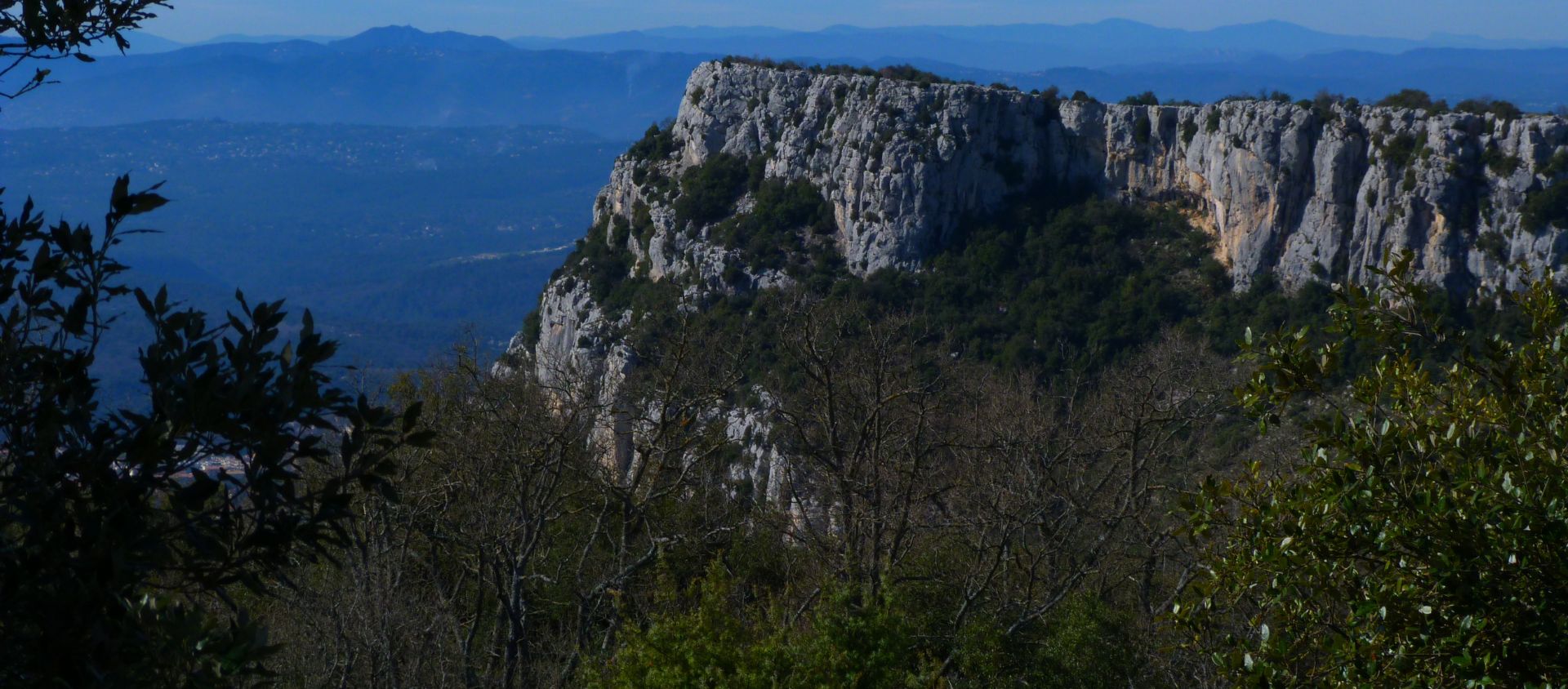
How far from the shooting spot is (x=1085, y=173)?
1457 inches

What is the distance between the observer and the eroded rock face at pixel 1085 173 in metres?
28.2

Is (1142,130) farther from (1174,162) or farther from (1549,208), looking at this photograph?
(1549,208)

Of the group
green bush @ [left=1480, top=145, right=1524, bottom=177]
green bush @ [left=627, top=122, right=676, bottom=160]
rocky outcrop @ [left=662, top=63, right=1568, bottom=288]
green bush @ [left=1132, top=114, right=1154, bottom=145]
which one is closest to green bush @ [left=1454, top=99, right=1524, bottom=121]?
rocky outcrop @ [left=662, top=63, right=1568, bottom=288]

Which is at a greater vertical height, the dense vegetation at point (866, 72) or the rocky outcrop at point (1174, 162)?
the dense vegetation at point (866, 72)

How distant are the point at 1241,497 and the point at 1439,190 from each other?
92.6ft

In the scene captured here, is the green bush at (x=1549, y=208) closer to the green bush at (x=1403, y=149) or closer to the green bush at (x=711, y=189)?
the green bush at (x=1403, y=149)

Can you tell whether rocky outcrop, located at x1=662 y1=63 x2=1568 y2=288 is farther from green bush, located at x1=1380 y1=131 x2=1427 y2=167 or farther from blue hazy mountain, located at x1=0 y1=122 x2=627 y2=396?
blue hazy mountain, located at x1=0 y1=122 x2=627 y2=396

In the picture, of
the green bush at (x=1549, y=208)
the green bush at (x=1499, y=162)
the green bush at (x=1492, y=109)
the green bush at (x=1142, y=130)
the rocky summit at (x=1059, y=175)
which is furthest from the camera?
the green bush at (x=1142, y=130)

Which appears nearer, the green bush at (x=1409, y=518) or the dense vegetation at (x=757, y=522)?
the dense vegetation at (x=757, y=522)

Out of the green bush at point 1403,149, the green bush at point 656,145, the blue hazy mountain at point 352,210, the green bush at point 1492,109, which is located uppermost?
the green bush at point 1492,109

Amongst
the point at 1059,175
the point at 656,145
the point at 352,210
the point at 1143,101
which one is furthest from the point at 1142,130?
the point at 352,210

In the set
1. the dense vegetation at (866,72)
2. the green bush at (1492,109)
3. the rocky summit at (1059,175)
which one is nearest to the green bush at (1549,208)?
the rocky summit at (1059,175)

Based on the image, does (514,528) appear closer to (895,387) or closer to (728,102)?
(895,387)

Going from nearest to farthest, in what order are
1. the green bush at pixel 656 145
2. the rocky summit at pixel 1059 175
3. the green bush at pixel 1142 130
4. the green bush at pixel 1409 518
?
the green bush at pixel 1409 518, the rocky summit at pixel 1059 175, the green bush at pixel 1142 130, the green bush at pixel 656 145
